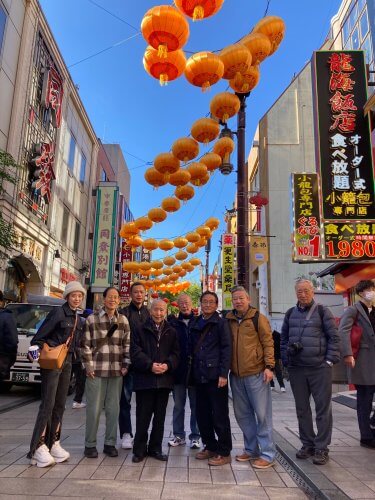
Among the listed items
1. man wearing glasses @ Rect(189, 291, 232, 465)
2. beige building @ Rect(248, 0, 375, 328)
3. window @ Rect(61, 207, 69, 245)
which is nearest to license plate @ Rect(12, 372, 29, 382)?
man wearing glasses @ Rect(189, 291, 232, 465)

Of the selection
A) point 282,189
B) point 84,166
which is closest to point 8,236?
point 282,189

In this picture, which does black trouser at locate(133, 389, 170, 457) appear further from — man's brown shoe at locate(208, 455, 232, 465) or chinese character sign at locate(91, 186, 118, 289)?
chinese character sign at locate(91, 186, 118, 289)

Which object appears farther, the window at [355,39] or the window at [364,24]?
the window at [355,39]

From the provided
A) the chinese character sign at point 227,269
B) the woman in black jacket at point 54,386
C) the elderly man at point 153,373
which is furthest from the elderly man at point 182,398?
the chinese character sign at point 227,269

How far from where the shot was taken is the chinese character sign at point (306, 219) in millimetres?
9641

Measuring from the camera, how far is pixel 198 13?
6168 mm

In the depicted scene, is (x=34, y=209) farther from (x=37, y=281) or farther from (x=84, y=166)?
(x=84, y=166)

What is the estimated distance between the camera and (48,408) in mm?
4520

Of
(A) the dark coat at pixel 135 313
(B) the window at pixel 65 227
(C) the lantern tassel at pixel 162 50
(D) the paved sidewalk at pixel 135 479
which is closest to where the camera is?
(D) the paved sidewalk at pixel 135 479

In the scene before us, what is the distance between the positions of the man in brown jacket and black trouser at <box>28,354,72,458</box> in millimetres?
1953

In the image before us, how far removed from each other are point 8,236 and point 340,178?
25.6ft

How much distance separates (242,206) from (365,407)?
5.76m

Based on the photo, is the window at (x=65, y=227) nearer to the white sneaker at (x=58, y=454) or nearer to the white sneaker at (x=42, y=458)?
the white sneaker at (x=58, y=454)

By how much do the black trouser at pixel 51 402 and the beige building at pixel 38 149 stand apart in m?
8.14
